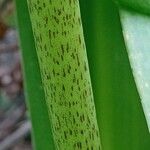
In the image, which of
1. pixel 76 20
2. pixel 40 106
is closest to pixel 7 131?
pixel 40 106

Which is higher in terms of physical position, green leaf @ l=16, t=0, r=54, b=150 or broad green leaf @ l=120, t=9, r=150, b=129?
broad green leaf @ l=120, t=9, r=150, b=129

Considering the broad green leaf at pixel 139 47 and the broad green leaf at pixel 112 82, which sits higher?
the broad green leaf at pixel 139 47

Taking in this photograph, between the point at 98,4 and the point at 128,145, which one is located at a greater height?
the point at 98,4

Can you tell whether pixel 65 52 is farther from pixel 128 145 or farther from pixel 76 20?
pixel 128 145

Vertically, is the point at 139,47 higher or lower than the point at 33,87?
higher
